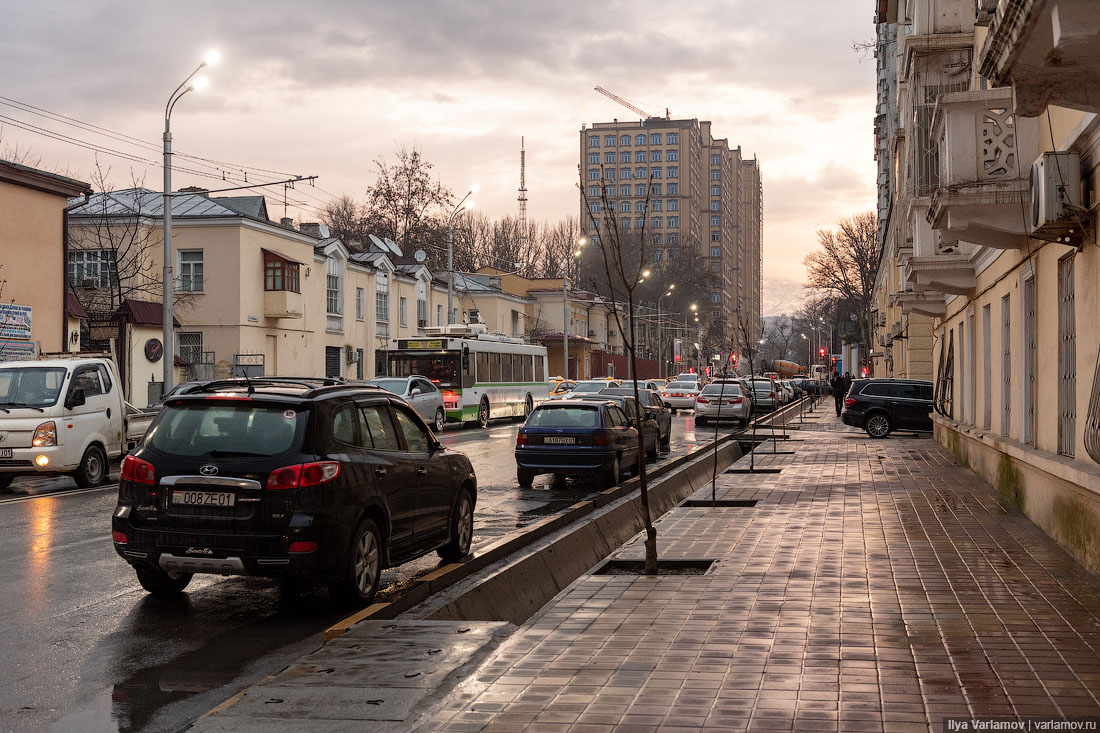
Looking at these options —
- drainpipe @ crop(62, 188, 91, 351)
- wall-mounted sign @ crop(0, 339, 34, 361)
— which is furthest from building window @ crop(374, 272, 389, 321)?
wall-mounted sign @ crop(0, 339, 34, 361)

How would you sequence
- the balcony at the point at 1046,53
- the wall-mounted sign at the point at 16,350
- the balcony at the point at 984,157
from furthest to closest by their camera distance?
1. the wall-mounted sign at the point at 16,350
2. the balcony at the point at 984,157
3. the balcony at the point at 1046,53

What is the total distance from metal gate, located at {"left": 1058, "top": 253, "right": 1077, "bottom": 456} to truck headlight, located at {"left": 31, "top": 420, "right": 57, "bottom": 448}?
13903 mm

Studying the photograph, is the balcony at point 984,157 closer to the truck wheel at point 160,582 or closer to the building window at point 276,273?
the truck wheel at point 160,582

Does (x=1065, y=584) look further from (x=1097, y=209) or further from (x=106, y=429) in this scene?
(x=106, y=429)

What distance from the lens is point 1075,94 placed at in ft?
25.3

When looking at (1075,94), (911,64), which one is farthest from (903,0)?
(1075,94)

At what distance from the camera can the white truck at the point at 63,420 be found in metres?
16.6

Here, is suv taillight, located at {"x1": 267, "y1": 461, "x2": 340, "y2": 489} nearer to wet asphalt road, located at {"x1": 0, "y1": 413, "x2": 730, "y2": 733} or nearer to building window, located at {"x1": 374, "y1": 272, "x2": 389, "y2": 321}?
wet asphalt road, located at {"x1": 0, "y1": 413, "x2": 730, "y2": 733}

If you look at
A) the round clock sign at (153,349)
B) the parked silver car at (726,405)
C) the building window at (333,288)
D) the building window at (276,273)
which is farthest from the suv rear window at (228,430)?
the building window at (333,288)

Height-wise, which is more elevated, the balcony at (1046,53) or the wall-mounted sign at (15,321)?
the balcony at (1046,53)

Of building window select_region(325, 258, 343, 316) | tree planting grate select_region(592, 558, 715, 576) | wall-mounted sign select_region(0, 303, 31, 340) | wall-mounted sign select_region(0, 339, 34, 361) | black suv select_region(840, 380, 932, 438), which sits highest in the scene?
building window select_region(325, 258, 343, 316)

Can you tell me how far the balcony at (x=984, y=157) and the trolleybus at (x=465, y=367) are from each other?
74.8ft

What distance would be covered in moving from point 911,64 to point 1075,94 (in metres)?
14.0

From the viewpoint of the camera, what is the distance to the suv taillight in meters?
7.89
